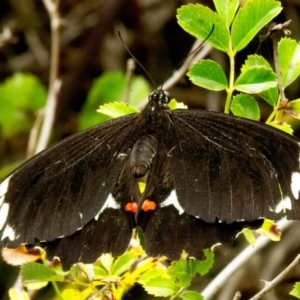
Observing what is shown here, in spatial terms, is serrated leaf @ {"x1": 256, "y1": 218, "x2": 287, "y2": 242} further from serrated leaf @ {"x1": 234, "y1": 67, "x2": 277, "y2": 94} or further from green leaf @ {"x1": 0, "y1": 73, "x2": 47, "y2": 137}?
green leaf @ {"x1": 0, "y1": 73, "x2": 47, "y2": 137}

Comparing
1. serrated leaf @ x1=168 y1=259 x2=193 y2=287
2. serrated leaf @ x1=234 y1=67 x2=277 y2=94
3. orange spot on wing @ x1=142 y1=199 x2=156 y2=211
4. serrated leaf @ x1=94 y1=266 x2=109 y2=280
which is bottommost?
serrated leaf @ x1=168 y1=259 x2=193 y2=287

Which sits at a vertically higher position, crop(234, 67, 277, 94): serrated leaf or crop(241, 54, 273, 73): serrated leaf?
crop(241, 54, 273, 73): serrated leaf

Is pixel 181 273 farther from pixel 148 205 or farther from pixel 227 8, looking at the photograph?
pixel 227 8

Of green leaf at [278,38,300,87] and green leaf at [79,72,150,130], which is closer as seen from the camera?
green leaf at [278,38,300,87]

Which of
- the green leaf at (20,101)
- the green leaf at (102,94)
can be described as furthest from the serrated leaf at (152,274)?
the green leaf at (20,101)

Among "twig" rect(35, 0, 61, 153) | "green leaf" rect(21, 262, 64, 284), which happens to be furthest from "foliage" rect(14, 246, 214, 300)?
"twig" rect(35, 0, 61, 153)

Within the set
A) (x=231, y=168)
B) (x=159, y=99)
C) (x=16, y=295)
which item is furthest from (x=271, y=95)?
(x=16, y=295)

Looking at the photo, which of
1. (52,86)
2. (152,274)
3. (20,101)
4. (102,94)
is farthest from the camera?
(20,101)

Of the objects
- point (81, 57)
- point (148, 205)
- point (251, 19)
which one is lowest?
point (148, 205)
